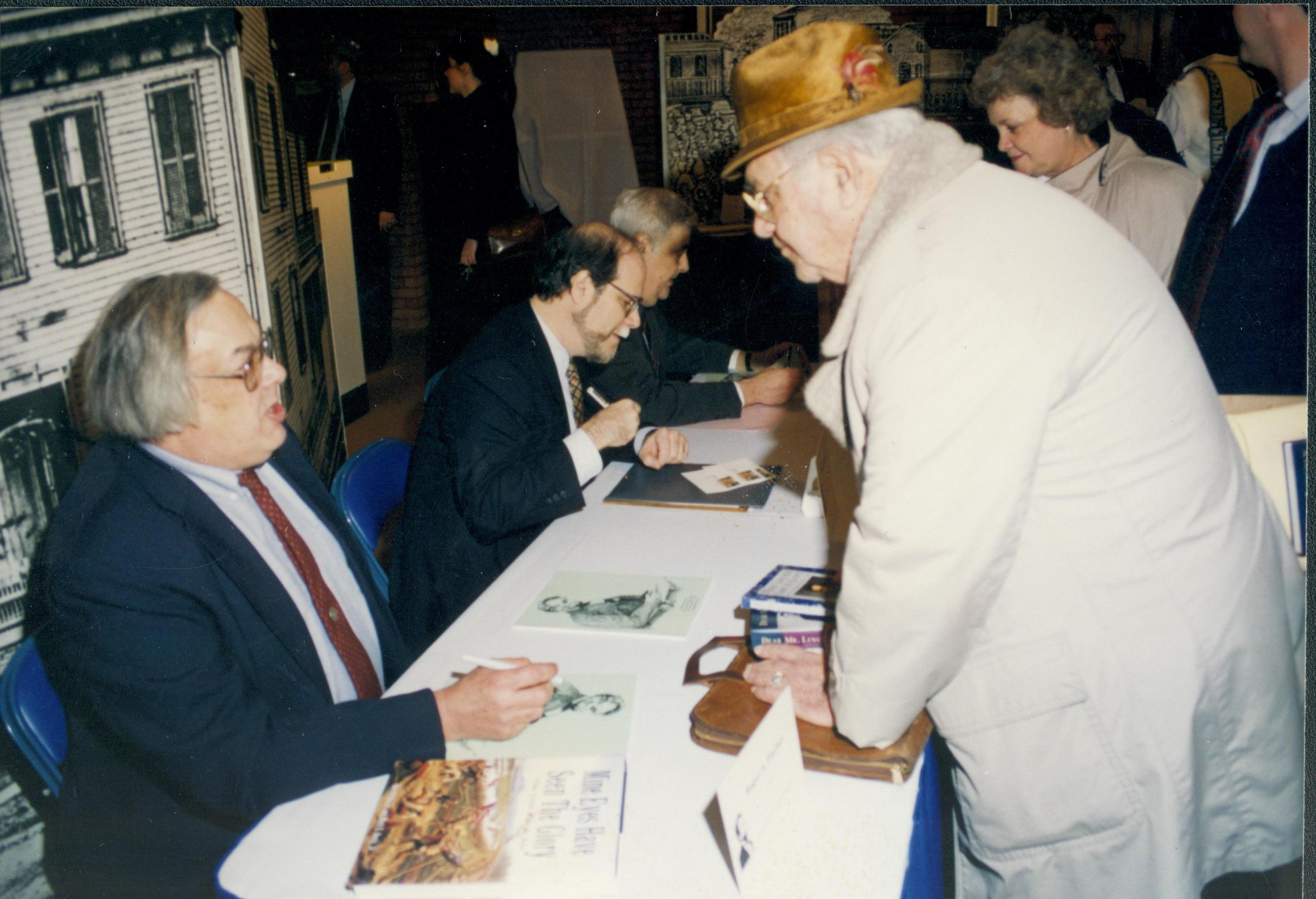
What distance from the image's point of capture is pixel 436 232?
203 inches

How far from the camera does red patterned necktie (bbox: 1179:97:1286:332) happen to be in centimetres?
183

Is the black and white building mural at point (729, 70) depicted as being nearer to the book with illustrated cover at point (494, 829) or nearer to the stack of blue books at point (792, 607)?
the stack of blue books at point (792, 607)

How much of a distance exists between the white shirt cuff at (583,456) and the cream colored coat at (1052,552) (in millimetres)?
934

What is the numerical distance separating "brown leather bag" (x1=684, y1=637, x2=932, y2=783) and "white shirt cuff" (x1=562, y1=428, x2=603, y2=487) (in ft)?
2.77

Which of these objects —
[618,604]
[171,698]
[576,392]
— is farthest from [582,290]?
[171,698]

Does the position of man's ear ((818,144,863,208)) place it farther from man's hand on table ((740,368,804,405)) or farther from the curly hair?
the curly hair

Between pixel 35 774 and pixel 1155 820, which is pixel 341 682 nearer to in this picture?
pixel 35 774

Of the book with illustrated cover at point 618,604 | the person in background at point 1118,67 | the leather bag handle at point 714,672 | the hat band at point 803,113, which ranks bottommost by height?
the book with illustrated cover at point 618,604

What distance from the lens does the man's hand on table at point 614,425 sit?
7.03ft

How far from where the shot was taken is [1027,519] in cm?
108

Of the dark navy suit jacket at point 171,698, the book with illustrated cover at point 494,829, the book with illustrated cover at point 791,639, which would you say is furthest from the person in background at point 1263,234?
the dark navy suit jacket at point 171,698

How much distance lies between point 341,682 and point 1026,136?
266 cm

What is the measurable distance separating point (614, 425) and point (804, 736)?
1.18m

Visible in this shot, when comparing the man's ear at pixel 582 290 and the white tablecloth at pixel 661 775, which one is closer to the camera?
the white tablecloth at pixel 661 775
